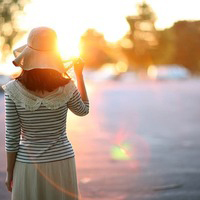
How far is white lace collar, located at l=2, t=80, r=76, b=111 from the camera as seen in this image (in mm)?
2729

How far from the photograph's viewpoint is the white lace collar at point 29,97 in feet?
8.95

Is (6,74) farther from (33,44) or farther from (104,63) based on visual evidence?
(104,63)

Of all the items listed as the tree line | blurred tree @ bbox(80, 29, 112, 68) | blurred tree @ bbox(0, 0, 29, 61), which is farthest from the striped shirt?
blurred tree @ bbox(80, 29, 112, 68)

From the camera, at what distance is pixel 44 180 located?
283 centimetres

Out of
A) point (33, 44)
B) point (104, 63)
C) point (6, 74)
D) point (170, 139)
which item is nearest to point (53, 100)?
point (33, 44)

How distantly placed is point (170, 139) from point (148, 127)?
8.24 ft

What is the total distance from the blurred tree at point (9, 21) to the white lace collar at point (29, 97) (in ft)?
98.8

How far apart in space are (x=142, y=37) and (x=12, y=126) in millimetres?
80621

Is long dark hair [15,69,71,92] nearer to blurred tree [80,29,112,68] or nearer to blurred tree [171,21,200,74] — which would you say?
blurred tree [171,21,200,74]

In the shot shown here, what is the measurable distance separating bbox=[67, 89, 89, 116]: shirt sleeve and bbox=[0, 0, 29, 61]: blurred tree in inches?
1181

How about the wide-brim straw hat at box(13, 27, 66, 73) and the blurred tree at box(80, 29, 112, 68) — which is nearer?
the wide-brim straw hat at box(13, 27, 66, 73)

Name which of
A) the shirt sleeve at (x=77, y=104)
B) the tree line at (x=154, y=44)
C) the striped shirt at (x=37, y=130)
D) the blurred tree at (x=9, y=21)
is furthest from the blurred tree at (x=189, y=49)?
the striped shirt at (x=37, y=130)

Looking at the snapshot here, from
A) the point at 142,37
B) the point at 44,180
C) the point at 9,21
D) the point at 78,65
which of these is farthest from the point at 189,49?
the point at 44,180

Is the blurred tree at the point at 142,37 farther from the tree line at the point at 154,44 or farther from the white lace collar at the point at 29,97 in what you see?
the white lace collar at the point at 29,97
